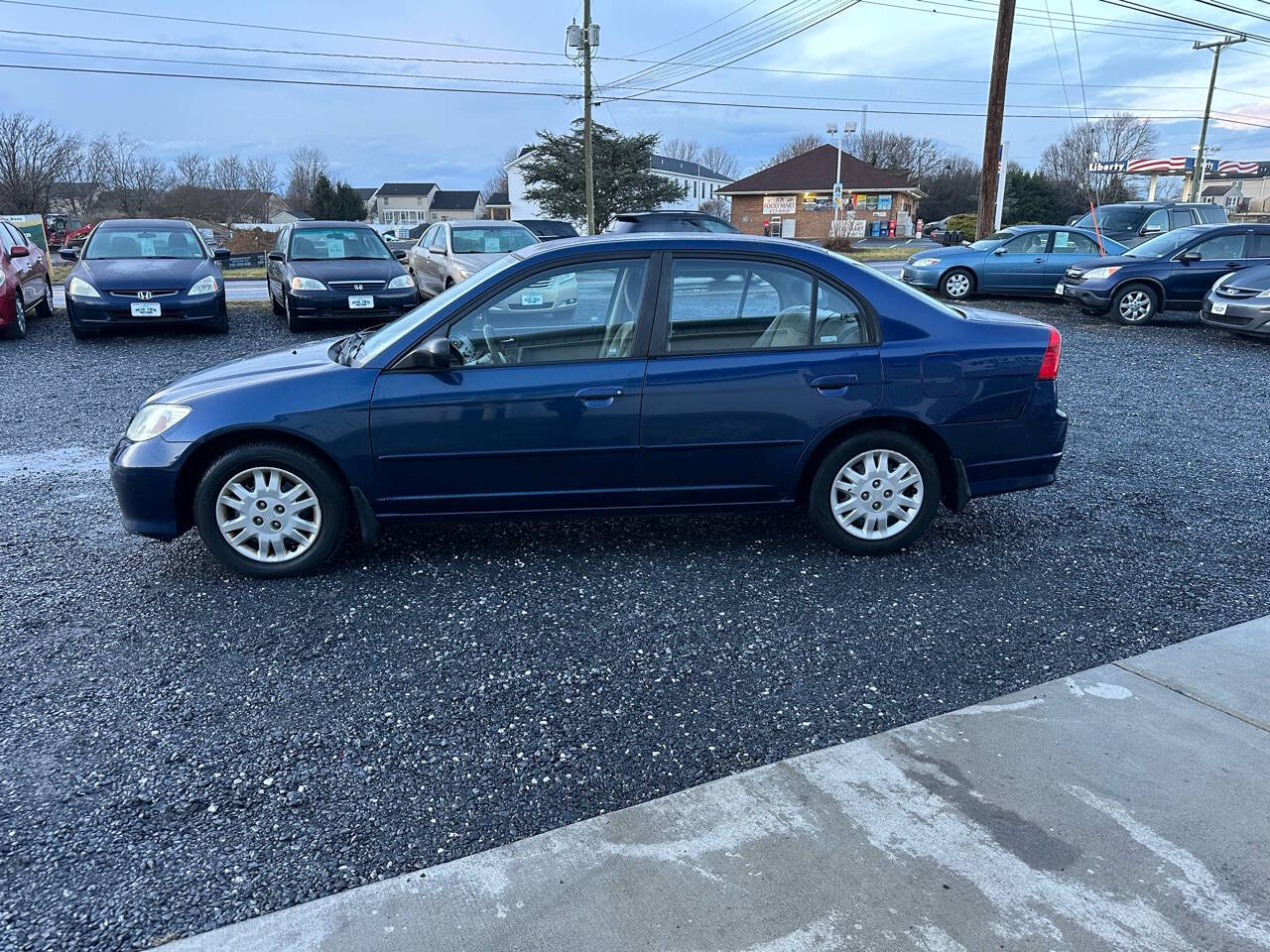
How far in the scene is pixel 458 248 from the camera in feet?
45.3

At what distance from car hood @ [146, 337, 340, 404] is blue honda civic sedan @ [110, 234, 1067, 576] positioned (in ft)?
0.07

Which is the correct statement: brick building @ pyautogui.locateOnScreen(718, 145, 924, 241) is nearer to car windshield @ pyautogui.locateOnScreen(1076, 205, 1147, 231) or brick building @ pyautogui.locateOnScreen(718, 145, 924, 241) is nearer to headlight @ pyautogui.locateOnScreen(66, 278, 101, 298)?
car windshield @ pyautogui.locateOnScreen(1076, 205, 1147, 231)

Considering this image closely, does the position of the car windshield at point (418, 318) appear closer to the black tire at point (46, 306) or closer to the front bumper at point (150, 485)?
the front bumper at point (150, 485)

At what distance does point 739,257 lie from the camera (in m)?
4.42

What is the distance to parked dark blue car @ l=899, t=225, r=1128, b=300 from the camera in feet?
52.7

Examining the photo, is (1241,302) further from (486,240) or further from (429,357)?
→ (429,357)

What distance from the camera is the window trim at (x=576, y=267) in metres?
4.18

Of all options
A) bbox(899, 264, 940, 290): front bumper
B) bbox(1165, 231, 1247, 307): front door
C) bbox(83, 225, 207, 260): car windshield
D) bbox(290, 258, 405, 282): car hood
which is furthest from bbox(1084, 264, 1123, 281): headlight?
bbox(83, 225, 207, 260): car windshield

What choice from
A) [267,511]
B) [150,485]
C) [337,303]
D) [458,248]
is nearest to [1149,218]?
[458,248]

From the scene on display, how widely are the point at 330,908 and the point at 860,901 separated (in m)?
1.35

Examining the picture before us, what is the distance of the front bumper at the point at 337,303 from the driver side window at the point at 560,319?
323 inches

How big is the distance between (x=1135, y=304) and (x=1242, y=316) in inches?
85.4

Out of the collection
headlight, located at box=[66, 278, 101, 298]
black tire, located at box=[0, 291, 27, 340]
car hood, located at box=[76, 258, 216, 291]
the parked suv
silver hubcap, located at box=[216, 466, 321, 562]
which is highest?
the parked suv

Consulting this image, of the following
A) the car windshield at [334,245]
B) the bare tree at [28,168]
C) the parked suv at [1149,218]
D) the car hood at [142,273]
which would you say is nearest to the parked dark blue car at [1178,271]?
the parked suv at [1149,218]
